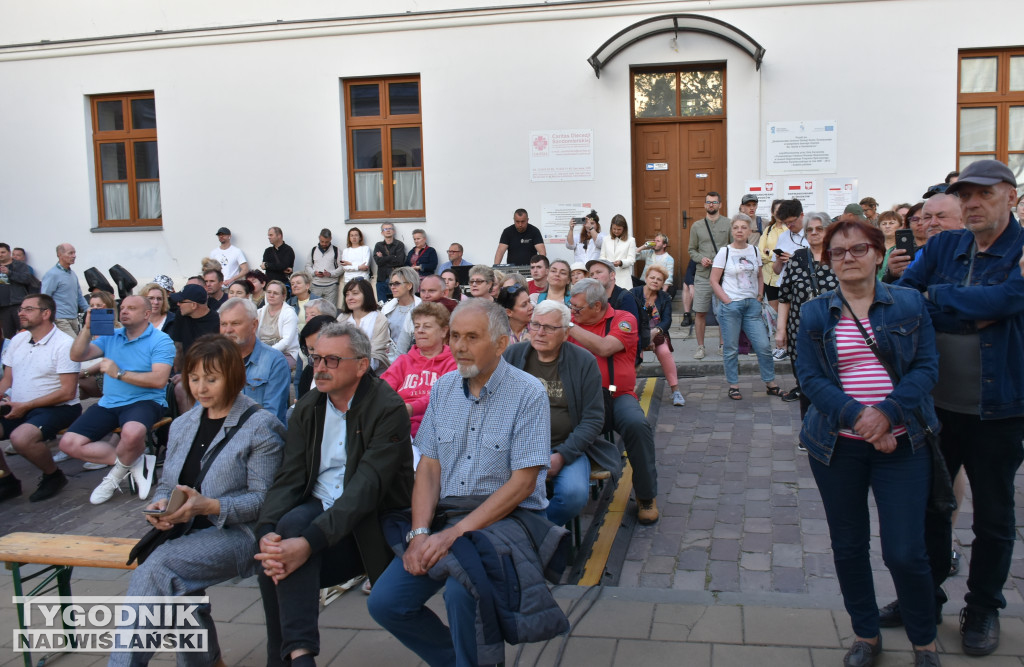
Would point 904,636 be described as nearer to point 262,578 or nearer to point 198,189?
point 262,578

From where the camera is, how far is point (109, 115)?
46.7ft

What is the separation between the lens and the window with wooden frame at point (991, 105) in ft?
37.8

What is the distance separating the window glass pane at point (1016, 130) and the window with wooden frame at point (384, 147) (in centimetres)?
868

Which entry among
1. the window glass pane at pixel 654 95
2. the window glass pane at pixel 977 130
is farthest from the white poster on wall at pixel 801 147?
the window glass pane at pixel 977 130

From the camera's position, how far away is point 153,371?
6203 mm

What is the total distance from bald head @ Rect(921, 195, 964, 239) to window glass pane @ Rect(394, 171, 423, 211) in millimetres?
10414

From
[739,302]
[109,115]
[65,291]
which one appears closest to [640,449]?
[739,302]

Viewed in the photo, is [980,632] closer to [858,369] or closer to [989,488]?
[989,488]

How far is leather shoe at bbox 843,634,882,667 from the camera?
10.4 feet

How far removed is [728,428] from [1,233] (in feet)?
44.1

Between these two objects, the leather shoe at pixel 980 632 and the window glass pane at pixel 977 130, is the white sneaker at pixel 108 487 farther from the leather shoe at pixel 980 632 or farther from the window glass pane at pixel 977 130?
the window glass pane at pixel 977 130

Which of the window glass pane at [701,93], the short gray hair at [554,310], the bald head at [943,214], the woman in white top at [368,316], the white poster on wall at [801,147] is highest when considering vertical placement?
the window glass pane at [701,93]

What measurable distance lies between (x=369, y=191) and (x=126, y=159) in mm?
4411

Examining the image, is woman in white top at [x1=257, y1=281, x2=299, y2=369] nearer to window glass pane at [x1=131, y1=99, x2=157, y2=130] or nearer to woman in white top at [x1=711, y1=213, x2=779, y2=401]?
woman in white top at [x1=711, y1=213, x2=779, y2=401]
